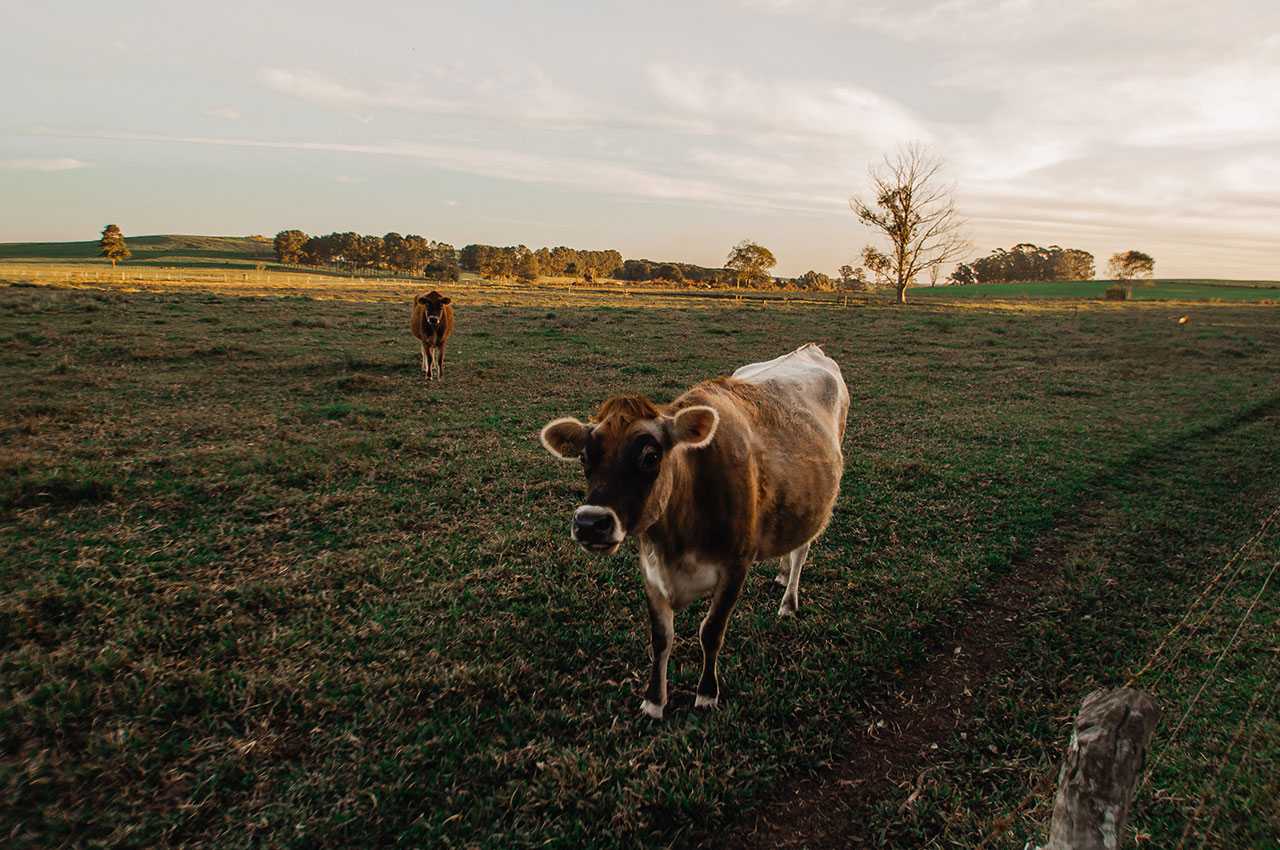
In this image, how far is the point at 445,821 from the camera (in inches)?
126

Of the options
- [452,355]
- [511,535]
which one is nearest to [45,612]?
[511,535]

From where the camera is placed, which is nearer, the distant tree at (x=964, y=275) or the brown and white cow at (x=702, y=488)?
the brown and white cow at (x=702, y=488)

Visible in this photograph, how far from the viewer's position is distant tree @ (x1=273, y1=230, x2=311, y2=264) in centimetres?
11688

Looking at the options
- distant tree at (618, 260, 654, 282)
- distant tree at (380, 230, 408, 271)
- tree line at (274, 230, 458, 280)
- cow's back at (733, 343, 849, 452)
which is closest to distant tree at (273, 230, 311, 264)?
tree line at (274, 230, 458, 280)

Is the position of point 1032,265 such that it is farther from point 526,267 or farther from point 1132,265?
point 526,267

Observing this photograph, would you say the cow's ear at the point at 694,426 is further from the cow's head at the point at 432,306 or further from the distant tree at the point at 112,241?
the distant tree at the point at 112,241

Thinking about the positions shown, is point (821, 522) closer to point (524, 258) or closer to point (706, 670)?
point (706, 670)

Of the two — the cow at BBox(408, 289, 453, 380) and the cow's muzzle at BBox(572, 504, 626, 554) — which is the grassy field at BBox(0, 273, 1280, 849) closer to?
the cow's muzzle at BBox(572, 504, 626, 554)

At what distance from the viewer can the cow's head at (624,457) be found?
3.09 metres

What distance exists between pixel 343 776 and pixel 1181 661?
619cm

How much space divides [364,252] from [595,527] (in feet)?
433

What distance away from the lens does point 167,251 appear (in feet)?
443

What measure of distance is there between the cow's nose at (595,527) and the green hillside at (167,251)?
128 meters

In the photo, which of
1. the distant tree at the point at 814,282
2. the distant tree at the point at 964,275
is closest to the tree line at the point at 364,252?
the distant tree at the point at 814,282
